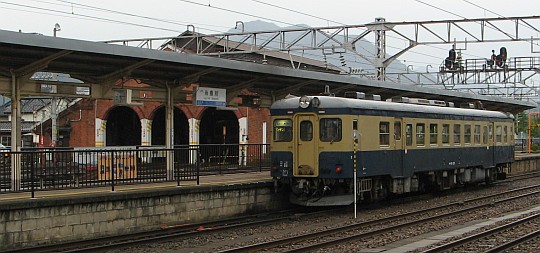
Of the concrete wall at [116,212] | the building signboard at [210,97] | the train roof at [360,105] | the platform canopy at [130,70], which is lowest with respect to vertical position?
the concrete wall at [116,212]

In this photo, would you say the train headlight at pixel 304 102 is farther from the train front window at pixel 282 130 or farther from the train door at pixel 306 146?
the train front window at pixel 282 130

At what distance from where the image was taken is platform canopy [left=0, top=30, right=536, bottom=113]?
13.6m

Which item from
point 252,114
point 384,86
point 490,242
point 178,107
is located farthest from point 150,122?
point 490,242

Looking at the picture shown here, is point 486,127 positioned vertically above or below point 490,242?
above

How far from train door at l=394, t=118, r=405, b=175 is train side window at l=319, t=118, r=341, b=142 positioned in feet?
7.59

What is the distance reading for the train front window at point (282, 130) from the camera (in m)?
17.5

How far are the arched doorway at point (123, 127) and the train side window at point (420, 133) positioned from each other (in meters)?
26.0

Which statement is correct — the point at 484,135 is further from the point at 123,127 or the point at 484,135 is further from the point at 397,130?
the point at 123,127

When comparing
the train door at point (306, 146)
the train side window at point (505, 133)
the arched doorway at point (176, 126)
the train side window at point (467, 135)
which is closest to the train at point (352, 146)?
the train door at point (306, 146)

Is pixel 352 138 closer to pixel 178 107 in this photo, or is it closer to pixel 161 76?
pixel 161 76

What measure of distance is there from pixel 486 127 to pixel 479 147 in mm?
992

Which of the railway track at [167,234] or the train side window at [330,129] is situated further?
the train side window at [330,129]

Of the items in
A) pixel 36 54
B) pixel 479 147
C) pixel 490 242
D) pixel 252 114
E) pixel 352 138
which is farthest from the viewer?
pixel 252 114

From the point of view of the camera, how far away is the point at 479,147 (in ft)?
77.3
